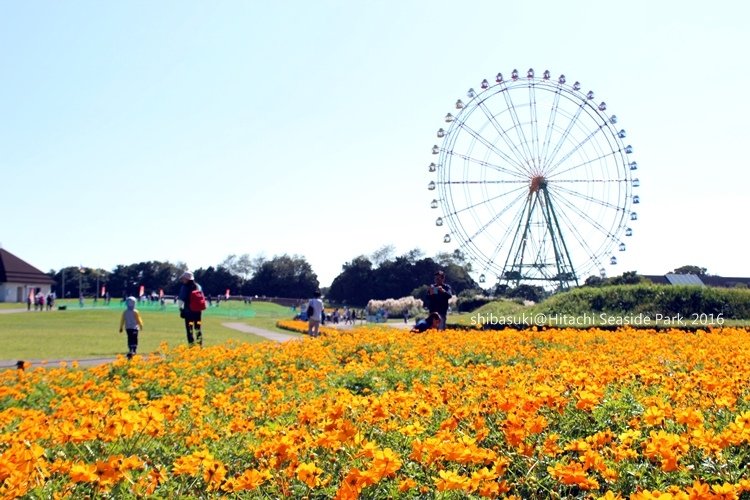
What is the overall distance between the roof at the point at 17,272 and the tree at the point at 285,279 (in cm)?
3008

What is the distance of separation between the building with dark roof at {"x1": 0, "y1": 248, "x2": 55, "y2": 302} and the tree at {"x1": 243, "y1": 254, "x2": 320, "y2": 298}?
30209mm

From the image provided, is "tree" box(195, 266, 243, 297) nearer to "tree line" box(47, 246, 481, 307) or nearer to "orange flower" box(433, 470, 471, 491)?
"tree line" box(47, 246, 481, 307)

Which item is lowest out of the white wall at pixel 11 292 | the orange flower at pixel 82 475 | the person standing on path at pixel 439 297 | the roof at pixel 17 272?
the orange flower at pixel 82 475

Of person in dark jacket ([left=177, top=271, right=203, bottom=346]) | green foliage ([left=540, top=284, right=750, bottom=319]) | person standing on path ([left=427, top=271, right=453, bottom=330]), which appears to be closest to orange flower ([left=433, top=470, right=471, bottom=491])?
person in dark jacket ([left=177, top=271, right=203, bottom=346])

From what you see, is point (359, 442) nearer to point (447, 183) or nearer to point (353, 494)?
point (353, 494)

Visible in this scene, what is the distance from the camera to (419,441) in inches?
109

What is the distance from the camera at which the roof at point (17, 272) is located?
215ft

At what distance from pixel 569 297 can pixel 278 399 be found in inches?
677

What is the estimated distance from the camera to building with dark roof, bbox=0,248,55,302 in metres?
65.6

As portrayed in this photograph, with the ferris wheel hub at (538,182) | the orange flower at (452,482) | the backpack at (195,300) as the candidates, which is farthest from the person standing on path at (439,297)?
the ferris wheel hub at (538,182)

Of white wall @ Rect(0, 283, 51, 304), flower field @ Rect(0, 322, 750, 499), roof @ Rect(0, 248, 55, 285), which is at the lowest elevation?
flower field @ Rect(0, 322, 750, 499)

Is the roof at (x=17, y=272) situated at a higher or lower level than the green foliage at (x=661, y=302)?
higher

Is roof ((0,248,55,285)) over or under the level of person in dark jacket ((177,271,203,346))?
over

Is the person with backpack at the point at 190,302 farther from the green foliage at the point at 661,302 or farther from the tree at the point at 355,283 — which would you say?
the tree at the point at 355,283
